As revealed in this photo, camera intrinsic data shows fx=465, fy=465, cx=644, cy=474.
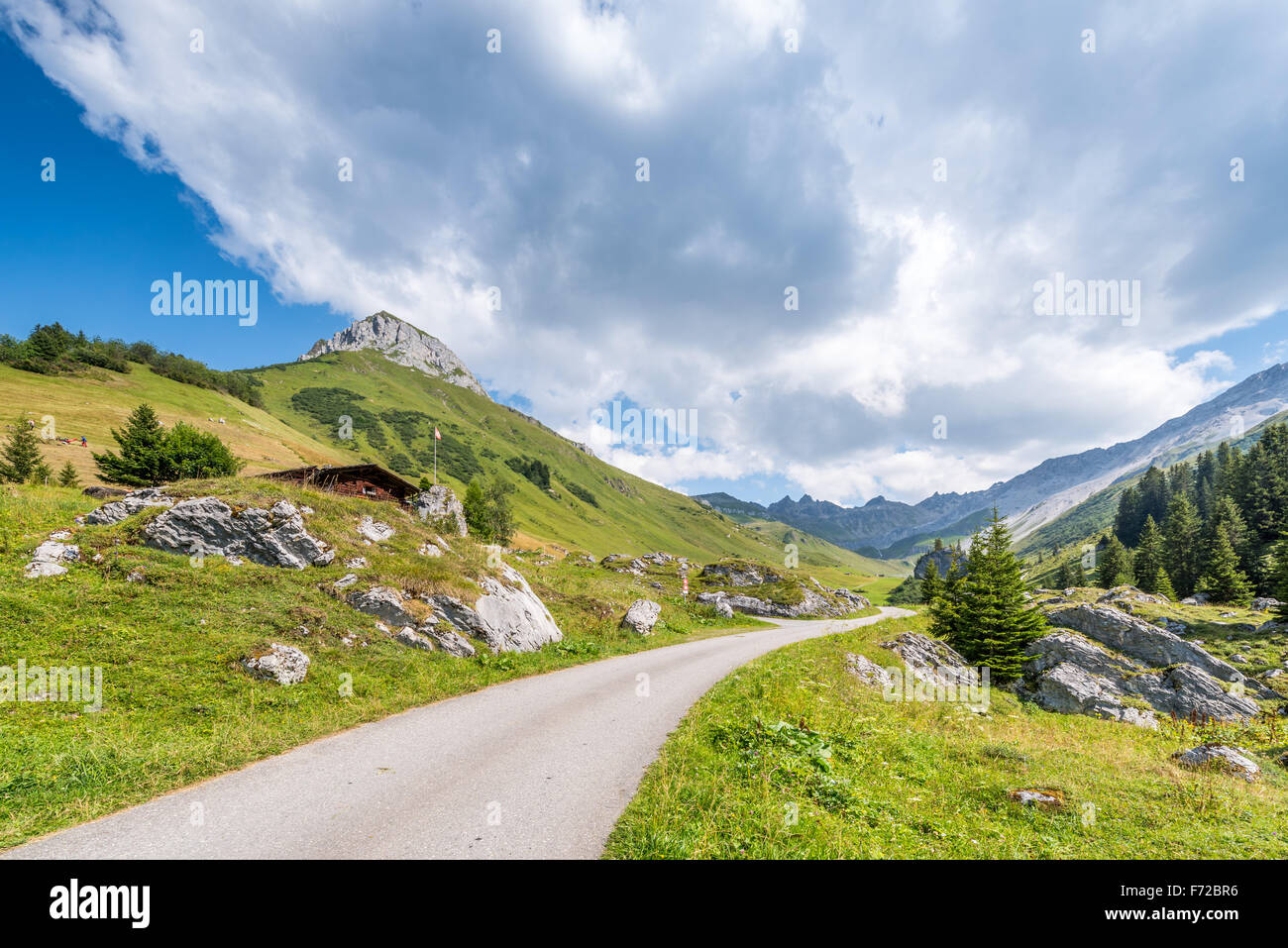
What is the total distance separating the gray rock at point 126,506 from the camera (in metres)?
18.1

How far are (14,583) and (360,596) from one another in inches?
323

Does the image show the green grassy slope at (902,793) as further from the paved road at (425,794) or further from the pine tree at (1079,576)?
the pine tree at (1079,576)

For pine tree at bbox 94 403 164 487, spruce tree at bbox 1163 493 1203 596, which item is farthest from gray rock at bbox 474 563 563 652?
spruce tree at bbox 1163 493 1203 596

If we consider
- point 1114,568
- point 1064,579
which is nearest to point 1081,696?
point 1114,568

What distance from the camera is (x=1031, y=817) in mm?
8875

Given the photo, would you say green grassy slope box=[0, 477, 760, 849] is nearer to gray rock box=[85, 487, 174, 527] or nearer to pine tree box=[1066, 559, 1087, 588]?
gray rock box=[85, 487, 174, 527]

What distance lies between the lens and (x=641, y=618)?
28734 millimetres

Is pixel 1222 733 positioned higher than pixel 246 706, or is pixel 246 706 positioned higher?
pixel 246 706

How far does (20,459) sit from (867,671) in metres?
72.9

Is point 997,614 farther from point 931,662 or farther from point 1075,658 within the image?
point 931,662
